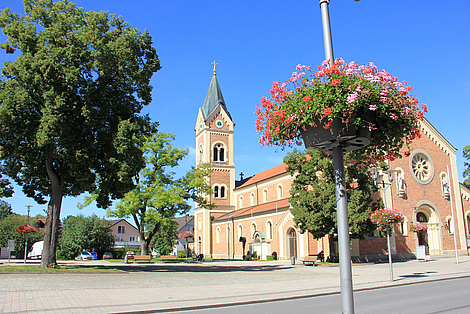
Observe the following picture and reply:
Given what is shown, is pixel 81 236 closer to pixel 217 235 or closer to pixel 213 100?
pixel 217 235

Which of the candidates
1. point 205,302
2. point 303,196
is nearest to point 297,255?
point 303,196

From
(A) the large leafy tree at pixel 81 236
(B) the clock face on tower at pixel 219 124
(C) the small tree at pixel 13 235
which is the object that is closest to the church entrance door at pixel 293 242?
(B) the clock face on tower at pixel 219 124

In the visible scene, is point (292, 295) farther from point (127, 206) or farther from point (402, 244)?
point (402, 244)

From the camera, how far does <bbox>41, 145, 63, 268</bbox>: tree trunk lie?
1891cm

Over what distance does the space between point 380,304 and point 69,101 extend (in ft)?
55.1

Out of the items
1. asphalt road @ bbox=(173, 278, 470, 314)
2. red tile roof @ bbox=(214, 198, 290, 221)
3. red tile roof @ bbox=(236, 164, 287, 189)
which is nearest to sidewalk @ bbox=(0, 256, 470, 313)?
asphalt road @ bbox=(173, 278, 470, 314)

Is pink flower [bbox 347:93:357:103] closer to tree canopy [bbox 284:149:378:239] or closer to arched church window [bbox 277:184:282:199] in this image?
tree canopy [bbox 284:149:378:239]

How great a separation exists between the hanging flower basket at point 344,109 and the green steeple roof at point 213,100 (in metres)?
55.7

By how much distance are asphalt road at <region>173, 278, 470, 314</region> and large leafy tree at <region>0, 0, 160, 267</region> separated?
39.1ft

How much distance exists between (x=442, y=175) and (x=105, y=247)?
44510mm

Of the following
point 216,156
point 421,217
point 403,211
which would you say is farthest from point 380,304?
point 216,156

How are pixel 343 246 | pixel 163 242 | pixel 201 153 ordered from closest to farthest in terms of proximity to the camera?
pixel 343 246 → pixel 201 153 → pixel 163 242

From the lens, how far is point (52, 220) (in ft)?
63.1

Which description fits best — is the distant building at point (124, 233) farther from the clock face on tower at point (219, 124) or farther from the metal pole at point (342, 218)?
the metal pole at point (342, 218)
